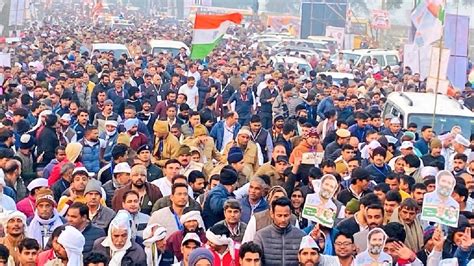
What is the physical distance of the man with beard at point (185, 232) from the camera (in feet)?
31.6

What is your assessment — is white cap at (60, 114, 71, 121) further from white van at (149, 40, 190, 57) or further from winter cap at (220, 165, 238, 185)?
white van at (149, 40, 190, 57)

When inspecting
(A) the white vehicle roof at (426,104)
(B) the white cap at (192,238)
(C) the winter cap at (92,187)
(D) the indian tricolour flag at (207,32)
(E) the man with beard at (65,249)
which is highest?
(D) the indian tricolour flag at (207,32)

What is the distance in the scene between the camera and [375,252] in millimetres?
8906

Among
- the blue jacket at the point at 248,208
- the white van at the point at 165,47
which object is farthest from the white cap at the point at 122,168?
the white van at the point at 165,47

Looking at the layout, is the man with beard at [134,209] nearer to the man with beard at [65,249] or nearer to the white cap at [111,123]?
the man with beard at [65,249]

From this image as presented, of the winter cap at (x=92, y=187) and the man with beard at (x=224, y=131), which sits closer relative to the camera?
the winter cap at (x=92, y=187)

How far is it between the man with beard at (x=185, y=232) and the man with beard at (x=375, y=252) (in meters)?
1.33

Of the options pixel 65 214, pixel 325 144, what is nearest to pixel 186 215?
pixel 65 214

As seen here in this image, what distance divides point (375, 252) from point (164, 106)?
901cm

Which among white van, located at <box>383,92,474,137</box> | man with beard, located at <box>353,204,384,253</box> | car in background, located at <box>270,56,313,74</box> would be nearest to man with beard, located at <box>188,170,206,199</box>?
man with beard, located at <box>353,204,384,253</box>

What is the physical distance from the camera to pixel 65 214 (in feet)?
34.7

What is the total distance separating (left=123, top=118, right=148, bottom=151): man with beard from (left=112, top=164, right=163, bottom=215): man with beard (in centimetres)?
291

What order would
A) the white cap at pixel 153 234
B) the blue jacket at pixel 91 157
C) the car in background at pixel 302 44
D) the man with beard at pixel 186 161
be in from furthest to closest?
1. the car in background at pixel 302 44
2. the blue jacket at pixel 91 157
3. the man with beard at pixel 186 161
4. the white cap at pixel 153 234

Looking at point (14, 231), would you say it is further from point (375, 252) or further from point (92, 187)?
point (375, 252)
